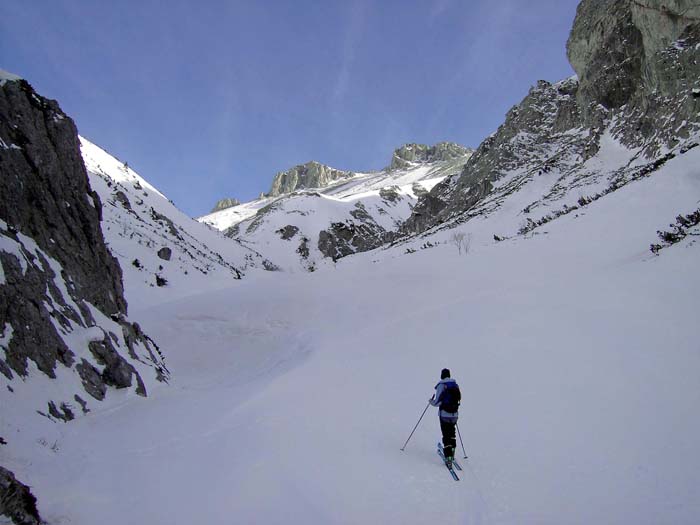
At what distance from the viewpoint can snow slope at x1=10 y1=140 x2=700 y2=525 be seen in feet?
15.8

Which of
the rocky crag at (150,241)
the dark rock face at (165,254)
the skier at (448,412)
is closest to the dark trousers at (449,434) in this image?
the skier at (448,412)

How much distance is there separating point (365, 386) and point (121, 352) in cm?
642

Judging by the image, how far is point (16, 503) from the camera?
3.92m

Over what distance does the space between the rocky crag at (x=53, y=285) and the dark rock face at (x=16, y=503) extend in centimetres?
190

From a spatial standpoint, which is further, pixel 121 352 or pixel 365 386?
pixel 121 352

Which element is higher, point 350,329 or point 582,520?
point 350,329

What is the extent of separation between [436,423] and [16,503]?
6310 millimetres

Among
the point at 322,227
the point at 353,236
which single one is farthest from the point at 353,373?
the point at 353,236

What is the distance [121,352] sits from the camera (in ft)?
36.2

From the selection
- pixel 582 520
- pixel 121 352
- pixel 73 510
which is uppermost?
pixel 121 352

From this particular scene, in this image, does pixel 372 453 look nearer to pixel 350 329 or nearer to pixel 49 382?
pixel 49 382

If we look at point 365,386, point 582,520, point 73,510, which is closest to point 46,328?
point 73,510

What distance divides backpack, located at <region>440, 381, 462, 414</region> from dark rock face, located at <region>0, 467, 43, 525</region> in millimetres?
5067

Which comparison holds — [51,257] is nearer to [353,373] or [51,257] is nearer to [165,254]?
[353,373]
